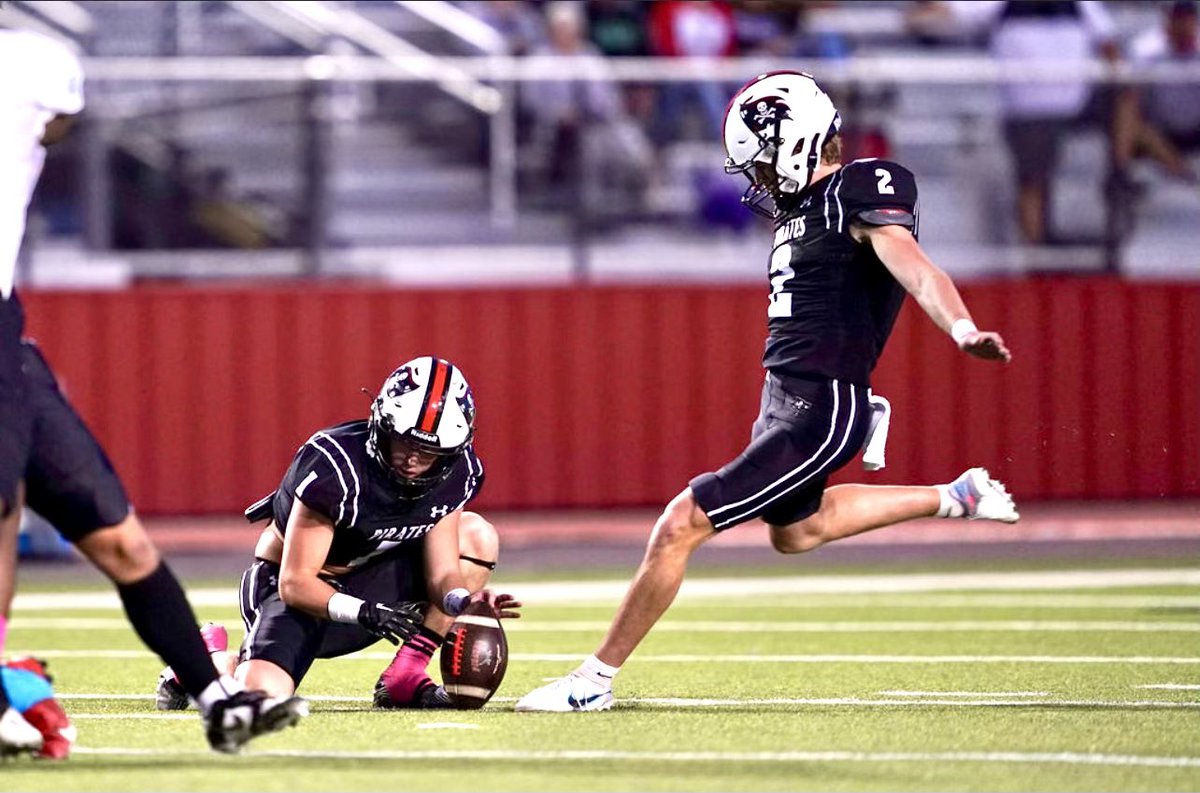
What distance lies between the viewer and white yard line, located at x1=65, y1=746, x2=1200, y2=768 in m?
5.81

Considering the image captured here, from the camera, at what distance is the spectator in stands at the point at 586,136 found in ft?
47.0

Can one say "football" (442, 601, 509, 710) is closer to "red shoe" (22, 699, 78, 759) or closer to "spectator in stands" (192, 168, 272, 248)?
"red shoe" (22, 699, 78, 759)

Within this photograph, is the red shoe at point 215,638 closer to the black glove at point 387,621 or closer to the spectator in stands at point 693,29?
the black glove at point 387,621

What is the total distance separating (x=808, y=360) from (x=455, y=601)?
4.38ft

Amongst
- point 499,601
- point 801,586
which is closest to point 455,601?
point 499,601

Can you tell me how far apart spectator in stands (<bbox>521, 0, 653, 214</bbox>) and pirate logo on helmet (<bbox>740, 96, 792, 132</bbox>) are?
705 centimetres

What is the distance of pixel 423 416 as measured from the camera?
6.68 metres

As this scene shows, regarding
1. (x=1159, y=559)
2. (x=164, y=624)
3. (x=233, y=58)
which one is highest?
(x=233, y=58)

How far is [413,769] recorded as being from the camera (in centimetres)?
568

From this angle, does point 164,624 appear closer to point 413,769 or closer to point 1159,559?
point 413,769

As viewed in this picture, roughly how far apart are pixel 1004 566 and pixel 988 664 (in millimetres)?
4160

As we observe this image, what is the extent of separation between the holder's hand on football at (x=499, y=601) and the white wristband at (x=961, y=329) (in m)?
1.51

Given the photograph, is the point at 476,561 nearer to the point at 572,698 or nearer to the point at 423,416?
the point at 572,698

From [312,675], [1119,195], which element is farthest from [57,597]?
[1119,195]
